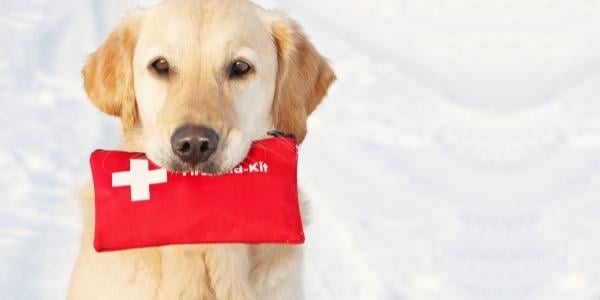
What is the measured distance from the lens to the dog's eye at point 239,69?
12.5ft

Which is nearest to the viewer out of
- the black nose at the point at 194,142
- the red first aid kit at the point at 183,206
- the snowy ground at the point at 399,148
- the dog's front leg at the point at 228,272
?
the black nose at the point at 194,142

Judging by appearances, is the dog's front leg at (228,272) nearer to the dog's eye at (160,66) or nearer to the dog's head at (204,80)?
the dog's head at (204,80)

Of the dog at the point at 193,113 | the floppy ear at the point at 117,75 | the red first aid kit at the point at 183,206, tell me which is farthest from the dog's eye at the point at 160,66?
the red first aid kit at the point at 183,206

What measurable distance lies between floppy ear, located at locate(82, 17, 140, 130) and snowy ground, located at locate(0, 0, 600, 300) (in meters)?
1.05

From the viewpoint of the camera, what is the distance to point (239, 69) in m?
3.85

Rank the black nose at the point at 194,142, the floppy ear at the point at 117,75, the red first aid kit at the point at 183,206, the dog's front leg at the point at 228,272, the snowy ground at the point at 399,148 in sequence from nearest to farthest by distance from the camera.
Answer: the black nose at the point at 194,142 < the red first aid kit at the point at 183,206 < the dog's front leg at the point at 228,272 < the floppy ear at the point at 117,75 < the snowy ground at the point at 399,148

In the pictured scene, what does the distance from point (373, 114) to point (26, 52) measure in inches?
127

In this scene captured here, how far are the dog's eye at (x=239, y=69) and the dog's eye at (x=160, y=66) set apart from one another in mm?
264

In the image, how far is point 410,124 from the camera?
760cm

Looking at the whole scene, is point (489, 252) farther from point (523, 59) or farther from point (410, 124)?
point (523, 59)

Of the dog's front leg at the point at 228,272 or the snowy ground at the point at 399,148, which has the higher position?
the dog's front leg at the point at 228,272

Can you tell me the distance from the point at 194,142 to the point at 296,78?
2.98 feet

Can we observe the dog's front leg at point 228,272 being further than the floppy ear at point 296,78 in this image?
No

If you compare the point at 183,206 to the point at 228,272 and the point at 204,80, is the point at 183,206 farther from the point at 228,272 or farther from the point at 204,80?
the point at 204,80
